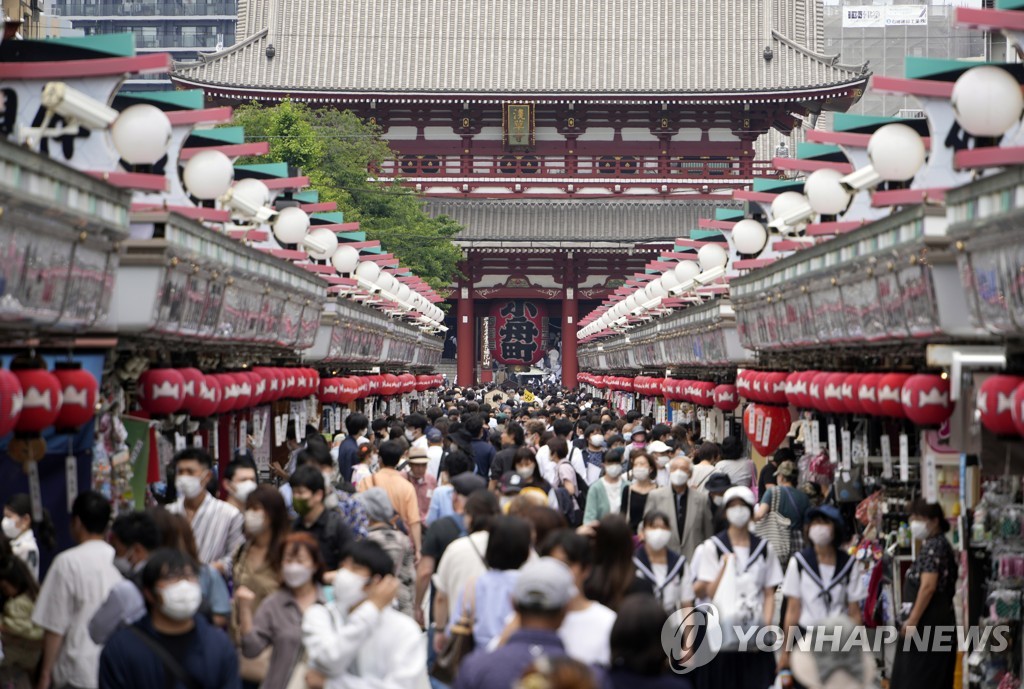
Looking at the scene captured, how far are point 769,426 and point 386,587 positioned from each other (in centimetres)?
1023

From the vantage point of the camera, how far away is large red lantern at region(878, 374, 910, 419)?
11.6m

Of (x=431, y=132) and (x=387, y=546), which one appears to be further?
(x=431, y=132)

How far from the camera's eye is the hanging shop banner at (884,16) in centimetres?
6219

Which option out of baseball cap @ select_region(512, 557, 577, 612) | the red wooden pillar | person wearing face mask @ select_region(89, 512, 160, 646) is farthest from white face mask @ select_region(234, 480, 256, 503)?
the red wooden pillar

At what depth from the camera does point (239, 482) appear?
426 inches

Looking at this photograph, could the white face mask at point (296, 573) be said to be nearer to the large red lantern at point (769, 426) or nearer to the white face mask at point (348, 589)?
the white face mask at point (348, 589)

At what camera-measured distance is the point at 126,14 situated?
98500 millimetres

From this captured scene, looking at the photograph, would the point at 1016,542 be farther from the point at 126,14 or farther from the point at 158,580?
the point at 126,14

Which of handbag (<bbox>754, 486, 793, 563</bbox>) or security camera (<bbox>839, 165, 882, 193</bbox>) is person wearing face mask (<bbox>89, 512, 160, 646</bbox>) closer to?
handbag (<bbox>754, 486, 793, 563</bbox>)

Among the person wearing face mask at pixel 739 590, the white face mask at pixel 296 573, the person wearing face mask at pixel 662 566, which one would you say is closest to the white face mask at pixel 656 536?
the person wearing face mask at pixel 662 566

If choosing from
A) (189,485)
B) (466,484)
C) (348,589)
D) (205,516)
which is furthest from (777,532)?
(348,589)

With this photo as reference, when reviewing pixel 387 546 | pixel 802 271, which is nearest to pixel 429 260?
pixel 802 271

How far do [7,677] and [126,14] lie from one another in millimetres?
94536
